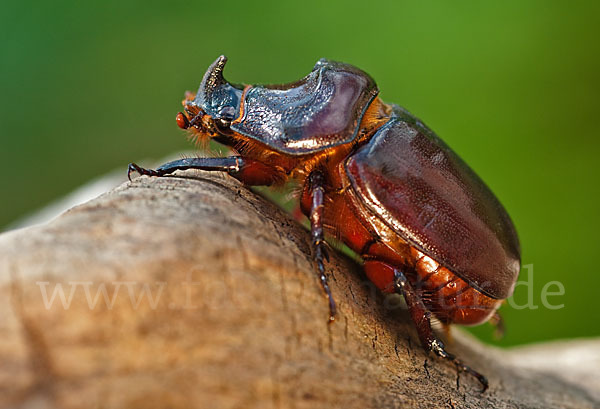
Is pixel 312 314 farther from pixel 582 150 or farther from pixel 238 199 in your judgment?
pixel 582 150

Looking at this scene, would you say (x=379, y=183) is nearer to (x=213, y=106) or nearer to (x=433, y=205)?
(x=433, y=205)

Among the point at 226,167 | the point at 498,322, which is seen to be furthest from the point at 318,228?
the point at 498,322

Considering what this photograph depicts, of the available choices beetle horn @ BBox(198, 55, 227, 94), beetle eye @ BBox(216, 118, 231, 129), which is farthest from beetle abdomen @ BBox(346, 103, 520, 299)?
beetle horn @ BBox(198, 55, 227, 94)

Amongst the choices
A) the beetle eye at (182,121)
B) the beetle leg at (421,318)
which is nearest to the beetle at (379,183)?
the beetle leg at (421,318)

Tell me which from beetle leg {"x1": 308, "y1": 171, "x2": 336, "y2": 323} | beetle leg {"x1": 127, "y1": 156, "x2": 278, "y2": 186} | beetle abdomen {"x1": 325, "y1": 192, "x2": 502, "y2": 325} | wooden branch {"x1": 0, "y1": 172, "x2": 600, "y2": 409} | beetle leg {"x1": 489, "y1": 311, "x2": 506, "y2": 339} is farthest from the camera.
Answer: beetle leg {"x1": 489, "y1": 311, "x2": 506, "y2": 339}

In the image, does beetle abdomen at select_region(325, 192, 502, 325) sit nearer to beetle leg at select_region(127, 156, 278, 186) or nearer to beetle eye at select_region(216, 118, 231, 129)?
beetle leg at select_region(127, 156, 278, 186)

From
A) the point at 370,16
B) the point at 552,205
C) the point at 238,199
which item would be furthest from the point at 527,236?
the point at 238,199

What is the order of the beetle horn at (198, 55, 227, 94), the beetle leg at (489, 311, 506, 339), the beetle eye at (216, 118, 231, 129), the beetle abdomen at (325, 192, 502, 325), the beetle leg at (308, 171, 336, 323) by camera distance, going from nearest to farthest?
1. the beetle leg at (308, 171, 336, 323)
2. the beetle abdomen at (325, 192, 502, 325)
3. the beetle eye at (216, 118, 231, 129)
4. the beetle horn at (198, 55, 227, 94)
5. the beetle leg at (489, 311, 506, 339)
